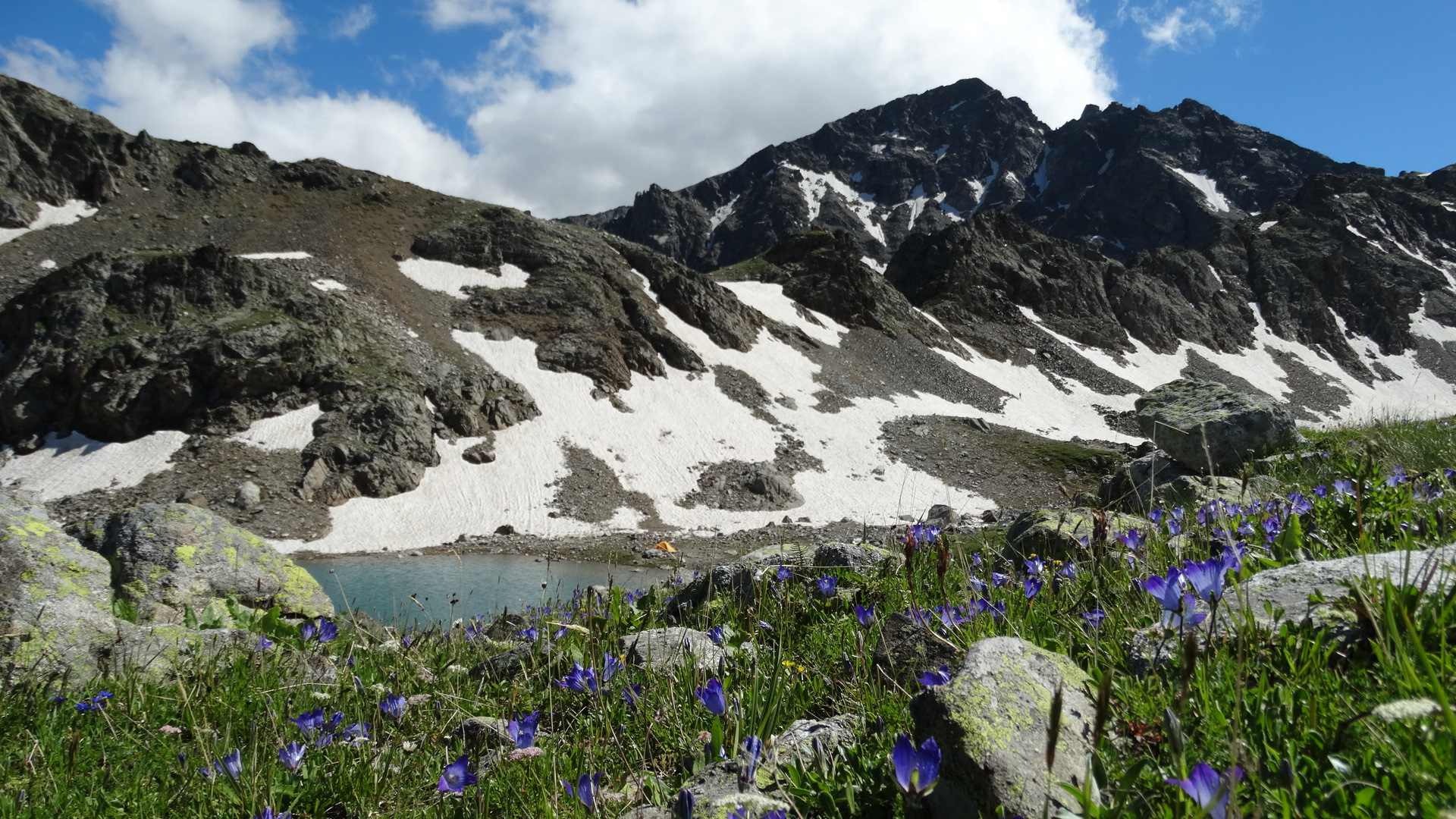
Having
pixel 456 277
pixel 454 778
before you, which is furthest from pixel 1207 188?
pixel 454 778

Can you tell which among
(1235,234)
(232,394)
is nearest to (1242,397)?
(232,394)

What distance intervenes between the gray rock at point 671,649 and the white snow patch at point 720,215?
597 ft

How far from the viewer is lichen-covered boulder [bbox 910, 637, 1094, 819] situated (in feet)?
5.16

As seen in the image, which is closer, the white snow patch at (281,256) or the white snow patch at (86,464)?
the white snow patch at (86,464)

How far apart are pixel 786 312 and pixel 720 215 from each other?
127 metres

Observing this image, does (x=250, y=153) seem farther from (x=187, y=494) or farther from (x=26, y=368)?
(x=187, y=494)

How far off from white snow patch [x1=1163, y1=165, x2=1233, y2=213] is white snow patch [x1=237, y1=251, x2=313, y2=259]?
18342cm

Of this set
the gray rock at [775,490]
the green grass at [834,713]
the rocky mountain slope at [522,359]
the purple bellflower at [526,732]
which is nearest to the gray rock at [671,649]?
the green grass at [834,713]

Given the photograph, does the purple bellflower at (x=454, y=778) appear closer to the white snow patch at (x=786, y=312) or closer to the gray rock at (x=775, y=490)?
the gray rock at (x=775, y=490)

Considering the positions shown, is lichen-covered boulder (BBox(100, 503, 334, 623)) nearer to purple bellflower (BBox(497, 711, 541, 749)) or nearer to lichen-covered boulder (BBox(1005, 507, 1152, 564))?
purple bellflower (BBox(497, 711, 541, 749))

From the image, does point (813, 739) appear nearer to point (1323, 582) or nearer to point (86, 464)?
point (1323, 582)

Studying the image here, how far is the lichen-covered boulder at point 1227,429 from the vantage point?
1157cm

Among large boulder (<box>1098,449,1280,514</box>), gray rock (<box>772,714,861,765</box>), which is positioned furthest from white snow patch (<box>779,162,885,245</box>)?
gray rock (<box>772,714,861,765</box>)

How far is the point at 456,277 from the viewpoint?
5294cm
